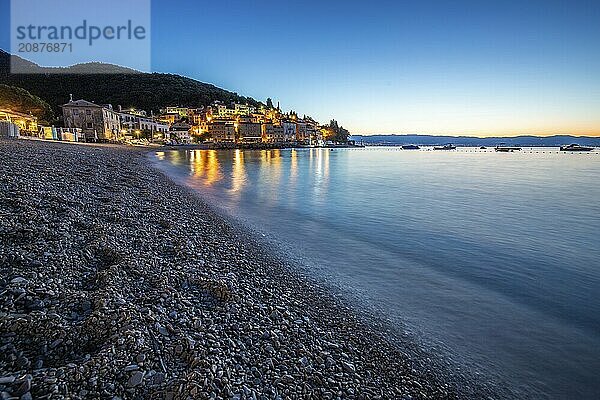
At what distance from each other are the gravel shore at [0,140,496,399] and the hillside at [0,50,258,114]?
395 ft

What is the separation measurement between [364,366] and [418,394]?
0.73 m

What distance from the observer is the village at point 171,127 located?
4556 cm

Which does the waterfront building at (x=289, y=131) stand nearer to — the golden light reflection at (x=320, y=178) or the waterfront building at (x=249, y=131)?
the waterfront building at (x=249, y=131)

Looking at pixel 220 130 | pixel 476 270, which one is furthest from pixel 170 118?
pixel 476 270

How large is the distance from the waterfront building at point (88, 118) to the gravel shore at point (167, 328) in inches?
2646

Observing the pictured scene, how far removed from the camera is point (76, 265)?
546cm

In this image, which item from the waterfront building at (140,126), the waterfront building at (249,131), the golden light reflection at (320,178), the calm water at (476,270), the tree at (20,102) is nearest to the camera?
the calm water at (476,270)

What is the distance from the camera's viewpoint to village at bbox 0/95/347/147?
45562 millimetres

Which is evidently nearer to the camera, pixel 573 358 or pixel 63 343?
pixel 63 343

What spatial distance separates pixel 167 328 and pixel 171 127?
409 feet

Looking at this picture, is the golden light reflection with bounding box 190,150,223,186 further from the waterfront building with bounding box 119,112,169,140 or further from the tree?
the waterfront building with bounding box 119,112,169,140

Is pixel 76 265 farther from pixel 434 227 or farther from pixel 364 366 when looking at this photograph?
pixel 434 227

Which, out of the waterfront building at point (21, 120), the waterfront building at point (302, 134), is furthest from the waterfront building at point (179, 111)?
the waterfront building at point (21, 120)

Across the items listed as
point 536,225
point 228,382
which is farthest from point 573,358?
point 536,225
